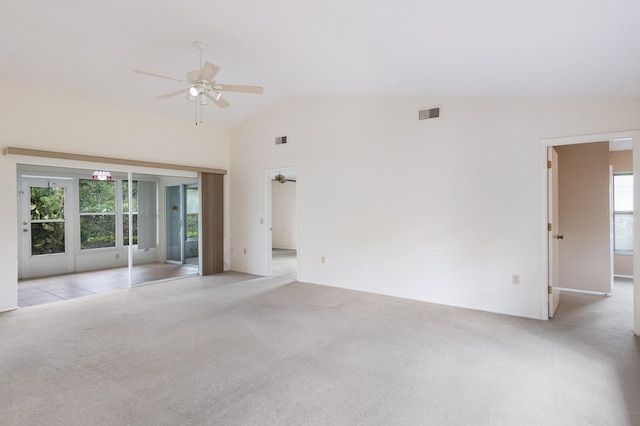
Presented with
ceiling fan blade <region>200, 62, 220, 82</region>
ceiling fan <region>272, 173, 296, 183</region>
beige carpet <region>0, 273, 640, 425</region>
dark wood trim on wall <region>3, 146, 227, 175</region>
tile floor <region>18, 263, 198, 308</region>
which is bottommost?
beige carpet <region>0, 273, 640, 425</region>

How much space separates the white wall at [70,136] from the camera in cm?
457

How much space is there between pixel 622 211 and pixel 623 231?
1.29ft

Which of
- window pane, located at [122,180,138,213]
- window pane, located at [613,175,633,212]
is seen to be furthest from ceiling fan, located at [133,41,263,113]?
window pane, located at [613,175,633,212]

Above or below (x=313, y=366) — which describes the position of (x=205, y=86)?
above

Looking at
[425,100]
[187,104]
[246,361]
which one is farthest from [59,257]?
[425,100]

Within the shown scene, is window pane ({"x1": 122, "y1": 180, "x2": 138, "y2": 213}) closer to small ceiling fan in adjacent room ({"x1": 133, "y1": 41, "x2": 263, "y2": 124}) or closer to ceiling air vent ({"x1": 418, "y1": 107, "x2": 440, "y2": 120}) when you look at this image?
small ceiling fan in adjacent room ({"x1": 133, "y1": 41, "x2": 263, "y2": 124})

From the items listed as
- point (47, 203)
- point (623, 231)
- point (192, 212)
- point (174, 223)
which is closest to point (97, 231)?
point (47, 203)

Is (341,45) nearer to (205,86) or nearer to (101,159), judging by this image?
(205,86)

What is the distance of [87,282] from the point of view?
6.34 meters

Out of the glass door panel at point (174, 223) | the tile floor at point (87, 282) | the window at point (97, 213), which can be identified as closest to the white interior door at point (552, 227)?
the tile floor at point (87, 282)

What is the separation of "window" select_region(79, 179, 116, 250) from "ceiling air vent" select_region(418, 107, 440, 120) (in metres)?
6.89

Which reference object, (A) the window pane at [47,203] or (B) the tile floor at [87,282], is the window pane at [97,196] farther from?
(B) the tile floor at [87,282]

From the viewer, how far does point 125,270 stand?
24.7ft

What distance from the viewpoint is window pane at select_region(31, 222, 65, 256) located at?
→ 6867 mm
